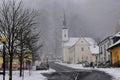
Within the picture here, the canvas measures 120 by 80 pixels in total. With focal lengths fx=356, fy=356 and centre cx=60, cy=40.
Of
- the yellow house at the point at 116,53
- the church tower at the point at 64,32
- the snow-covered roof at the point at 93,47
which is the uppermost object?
the church tower at the point at 64,32

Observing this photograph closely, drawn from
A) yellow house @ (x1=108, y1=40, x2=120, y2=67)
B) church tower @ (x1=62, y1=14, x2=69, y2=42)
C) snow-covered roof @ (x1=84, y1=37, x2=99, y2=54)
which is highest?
church tower @ (x1=62, y1=14, x2=69, y2=42)

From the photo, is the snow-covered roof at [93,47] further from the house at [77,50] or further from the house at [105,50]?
the house at [105,50]

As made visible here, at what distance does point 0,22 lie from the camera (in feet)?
101

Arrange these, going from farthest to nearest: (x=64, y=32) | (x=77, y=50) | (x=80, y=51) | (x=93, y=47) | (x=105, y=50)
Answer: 1. (x=64, y=32)
2. (x=77, y=50)
3. (x=80, y=51)
4. (x=93, y=47)
5. (x=105, y=50)

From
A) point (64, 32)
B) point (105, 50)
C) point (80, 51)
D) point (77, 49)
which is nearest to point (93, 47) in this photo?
point (80, 51)

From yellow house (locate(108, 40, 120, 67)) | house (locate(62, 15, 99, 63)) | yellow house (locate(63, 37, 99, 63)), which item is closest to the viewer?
yellow house (locate(108, 40, 120, 67))

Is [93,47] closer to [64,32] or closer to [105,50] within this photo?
[105,50]

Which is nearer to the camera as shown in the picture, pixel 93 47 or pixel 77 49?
pixel 93 47

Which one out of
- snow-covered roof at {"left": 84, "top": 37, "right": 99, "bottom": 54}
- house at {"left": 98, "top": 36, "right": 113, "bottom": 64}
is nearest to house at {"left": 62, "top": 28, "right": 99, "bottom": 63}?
snow-covered roof at {"left": 84, "top": 37, "right": 99, "bottom": 54}

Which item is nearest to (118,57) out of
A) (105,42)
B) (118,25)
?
(105,42)

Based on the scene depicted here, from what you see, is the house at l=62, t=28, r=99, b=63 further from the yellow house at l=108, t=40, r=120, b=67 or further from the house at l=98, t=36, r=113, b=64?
the yellow house at l=108, t=40, r=120, b=67

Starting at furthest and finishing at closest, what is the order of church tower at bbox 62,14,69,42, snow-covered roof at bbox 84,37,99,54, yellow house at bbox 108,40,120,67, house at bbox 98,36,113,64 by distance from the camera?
church tower at bbox 62,14,69,42
snow-covered roof at bbox 84,37,99,54
house at bbox 98,36,113,64
yellow house at bbox 108,40,120,67

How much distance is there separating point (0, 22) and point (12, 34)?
8.29ft

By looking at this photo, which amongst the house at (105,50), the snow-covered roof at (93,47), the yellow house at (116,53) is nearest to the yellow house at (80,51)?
the snow-covered roof at (93,47)
